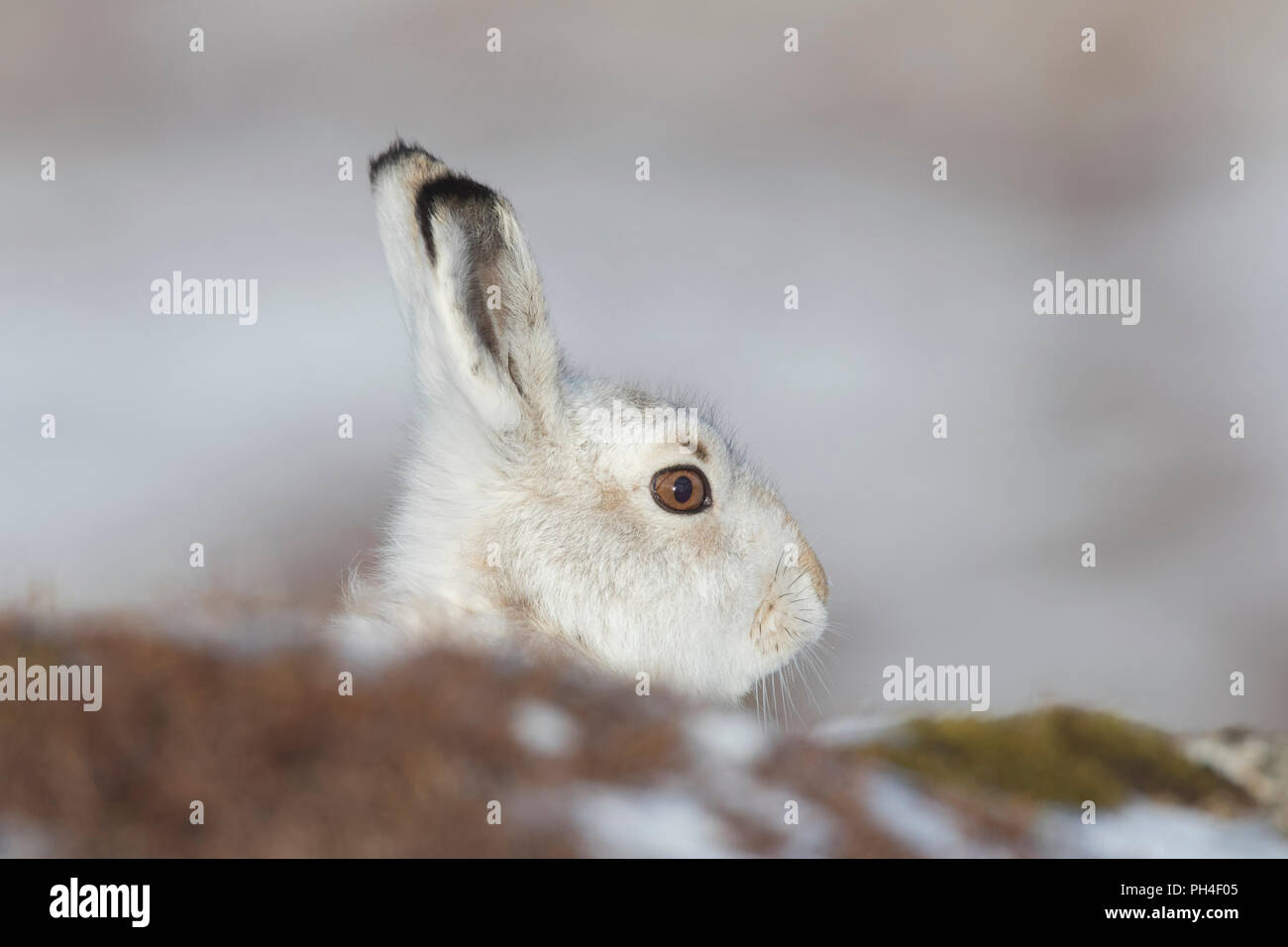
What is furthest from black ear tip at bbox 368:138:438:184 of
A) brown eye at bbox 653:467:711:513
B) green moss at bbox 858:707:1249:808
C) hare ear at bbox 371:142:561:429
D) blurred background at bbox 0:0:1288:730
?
blurred background at bbox 0:0:1288:730

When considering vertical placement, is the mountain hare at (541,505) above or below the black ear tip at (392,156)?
below

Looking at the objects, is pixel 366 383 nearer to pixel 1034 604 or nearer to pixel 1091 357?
pixel 1034 604

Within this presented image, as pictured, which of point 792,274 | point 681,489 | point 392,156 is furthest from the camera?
point 792,274
